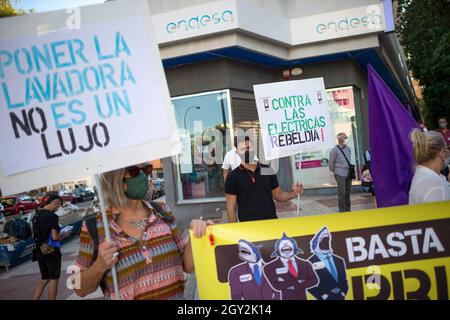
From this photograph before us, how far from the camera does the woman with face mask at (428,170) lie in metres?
2.66

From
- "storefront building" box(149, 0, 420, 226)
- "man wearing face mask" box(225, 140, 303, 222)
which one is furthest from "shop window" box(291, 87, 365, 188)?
"man wearing face mask" box(225, 140, 303, 222)

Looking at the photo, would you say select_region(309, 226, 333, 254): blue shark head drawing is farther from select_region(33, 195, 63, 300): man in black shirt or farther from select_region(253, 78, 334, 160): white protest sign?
select_region(33, 195, 63, 300): man in black shirt

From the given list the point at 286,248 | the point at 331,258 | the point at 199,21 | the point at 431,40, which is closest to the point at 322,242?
the point at 331,258

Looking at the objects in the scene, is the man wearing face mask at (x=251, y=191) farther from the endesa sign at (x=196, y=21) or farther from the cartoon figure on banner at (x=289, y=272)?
the endesa sign at (x=196, y=21)

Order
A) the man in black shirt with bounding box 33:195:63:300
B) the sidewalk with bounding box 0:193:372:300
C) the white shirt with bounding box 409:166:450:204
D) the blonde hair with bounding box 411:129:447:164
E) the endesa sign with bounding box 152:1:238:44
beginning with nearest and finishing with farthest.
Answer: the white shirt with bounding box 409:166:450:204
the blonde hair with bounding box 411:129:447:164
the man in black shirt with bounding box 33:195:63:300
the sidewalk with bounding box 0:193:372:300
the endesa sign with bounding box 152:1:238:44

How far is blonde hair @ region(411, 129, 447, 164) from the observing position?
279cm

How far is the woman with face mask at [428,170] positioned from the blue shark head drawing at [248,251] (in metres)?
1.31

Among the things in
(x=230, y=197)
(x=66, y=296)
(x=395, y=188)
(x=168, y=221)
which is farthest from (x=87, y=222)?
(x=66, y=296)

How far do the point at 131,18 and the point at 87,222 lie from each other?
1238 millimetres

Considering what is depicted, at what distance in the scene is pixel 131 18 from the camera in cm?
209

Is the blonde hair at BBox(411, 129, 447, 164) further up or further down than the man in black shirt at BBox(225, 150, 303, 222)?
further up

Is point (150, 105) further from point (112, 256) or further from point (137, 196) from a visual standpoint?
point (112, 256)

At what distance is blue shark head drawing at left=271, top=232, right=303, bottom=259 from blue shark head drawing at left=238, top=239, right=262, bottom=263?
0.12 metres

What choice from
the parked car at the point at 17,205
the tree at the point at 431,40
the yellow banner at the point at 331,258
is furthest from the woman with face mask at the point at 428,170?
the parked car at the point at 17,205
